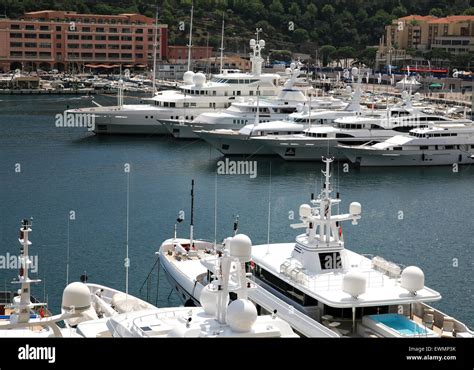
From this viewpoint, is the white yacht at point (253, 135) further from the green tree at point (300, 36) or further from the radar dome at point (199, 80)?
the green tree at point (300, 36)

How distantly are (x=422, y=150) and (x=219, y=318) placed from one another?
27.4 metres

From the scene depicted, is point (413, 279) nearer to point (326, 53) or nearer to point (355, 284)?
point (355, 284)

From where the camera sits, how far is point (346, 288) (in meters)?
13.3

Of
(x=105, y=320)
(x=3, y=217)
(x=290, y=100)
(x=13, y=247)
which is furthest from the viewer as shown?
(x=290, y=100)

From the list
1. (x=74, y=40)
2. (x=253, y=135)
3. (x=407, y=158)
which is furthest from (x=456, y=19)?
(x=253, y=135)

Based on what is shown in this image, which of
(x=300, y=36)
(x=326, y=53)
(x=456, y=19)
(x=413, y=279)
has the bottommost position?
(x=413, y=279)

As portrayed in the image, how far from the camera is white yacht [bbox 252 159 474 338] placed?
520 inches

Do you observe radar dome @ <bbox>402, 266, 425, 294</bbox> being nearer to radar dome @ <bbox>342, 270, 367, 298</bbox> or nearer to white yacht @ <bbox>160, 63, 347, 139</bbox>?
radar dome @ <bbox>342, 270, 367, 298</bbox>

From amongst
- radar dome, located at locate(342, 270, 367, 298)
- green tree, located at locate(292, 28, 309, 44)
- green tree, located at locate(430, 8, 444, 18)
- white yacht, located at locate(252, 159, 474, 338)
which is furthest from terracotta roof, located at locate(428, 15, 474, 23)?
radar dome, located at locate(342, 270, 367, 298)

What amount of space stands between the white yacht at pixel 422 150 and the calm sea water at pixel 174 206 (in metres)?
0.69

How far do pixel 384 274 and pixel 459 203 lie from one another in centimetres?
1547
